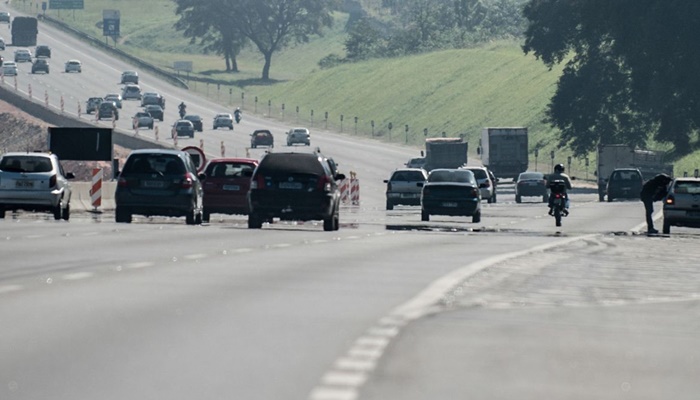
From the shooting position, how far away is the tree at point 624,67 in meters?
95.4

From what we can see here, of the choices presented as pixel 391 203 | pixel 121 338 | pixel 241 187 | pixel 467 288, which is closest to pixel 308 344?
pixel 121 338

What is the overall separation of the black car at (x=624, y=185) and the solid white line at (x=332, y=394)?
68.4 meters

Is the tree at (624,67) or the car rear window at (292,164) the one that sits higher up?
the tree at (624,67)

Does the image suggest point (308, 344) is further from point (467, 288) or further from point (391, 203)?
point (391, 203)

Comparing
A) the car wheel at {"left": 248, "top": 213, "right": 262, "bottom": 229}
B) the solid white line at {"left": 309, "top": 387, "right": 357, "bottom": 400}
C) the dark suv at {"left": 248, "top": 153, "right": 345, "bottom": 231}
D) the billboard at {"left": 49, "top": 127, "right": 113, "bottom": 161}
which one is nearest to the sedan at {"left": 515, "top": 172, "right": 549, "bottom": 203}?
the billboard at {"left": 49, "top": 127, "right": 113, "bottom": 161}

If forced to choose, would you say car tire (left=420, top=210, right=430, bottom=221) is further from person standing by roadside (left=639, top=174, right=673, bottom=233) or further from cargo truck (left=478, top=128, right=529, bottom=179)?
cargo truck (left=478, top=128, right=529, bottom=179)

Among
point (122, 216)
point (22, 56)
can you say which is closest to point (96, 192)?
point (122, 216)

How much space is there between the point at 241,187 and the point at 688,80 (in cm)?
5772

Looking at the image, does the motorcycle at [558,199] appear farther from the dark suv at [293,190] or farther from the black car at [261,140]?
the black car at [261,140]

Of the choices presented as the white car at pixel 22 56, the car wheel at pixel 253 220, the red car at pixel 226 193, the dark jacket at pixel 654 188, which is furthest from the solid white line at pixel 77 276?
the white car at pixel 22 56

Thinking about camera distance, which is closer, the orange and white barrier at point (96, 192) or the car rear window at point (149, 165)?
the car rear window at point (149, 165)

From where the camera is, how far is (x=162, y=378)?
34.7ft

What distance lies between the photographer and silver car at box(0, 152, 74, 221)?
38.5 meters

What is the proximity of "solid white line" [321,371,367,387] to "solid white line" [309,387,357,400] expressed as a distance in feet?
0.95
